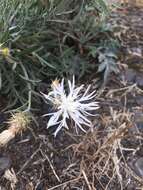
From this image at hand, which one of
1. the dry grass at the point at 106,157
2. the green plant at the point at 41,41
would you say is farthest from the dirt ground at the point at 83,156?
the green plant at the point at 41,41

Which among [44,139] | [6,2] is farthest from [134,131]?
[6,2]

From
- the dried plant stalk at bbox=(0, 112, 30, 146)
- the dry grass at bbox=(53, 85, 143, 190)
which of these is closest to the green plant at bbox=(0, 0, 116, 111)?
the dried plant stalk at bbox=(0, 112, 30, 146)

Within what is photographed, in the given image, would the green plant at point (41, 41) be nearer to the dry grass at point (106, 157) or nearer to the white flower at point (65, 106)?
the white flower at point (65, 106)

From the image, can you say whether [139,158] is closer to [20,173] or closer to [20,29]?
[20,173]

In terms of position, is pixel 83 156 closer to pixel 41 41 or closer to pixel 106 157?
pixel 106 157

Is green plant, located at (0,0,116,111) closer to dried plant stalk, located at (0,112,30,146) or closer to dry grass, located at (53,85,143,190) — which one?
dried plant stalk, located at (0,112,30,146)
